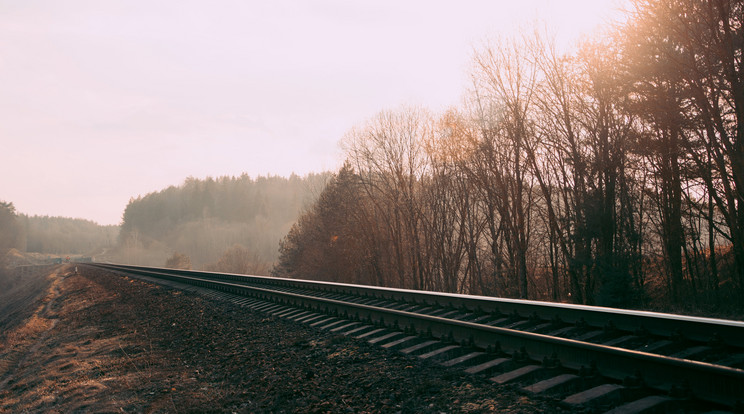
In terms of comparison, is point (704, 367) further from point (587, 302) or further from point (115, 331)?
point (587, 302)

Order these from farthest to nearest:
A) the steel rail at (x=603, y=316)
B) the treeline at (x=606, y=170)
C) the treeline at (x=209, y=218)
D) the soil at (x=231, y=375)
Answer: the treeline at (x=209, y=218), the treeline at (x=606, y=170), the soil at (x=231, y=375), the steel rail at (x=603, y=316)

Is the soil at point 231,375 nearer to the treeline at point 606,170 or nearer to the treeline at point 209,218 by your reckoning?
the treeline at point 606,170

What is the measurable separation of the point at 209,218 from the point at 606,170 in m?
119

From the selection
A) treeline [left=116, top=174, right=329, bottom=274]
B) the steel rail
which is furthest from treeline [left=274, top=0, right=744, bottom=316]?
treeline [left=116, top=174, right=329, bottom=274]

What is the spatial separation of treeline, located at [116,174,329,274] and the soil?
92975 millimetres

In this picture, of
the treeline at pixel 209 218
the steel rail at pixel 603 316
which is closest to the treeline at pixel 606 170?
the steel rail at pixel 603 316

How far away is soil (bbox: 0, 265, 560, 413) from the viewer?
5086 mm

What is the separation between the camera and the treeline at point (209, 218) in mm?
114500

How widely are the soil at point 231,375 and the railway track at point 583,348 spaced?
0.36m

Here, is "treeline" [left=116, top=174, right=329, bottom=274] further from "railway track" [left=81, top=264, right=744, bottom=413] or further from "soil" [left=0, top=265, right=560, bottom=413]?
"railway track" [left=81, top=264, right=744, bottom=413]

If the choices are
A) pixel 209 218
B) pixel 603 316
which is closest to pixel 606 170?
pixel 603 316

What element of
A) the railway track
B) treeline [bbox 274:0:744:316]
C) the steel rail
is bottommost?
the railway track

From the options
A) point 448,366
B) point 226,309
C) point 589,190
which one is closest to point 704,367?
point 448,366

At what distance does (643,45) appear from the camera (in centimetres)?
1368
